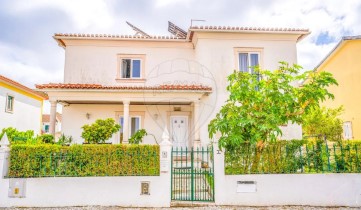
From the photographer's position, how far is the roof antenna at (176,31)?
55.6 feet

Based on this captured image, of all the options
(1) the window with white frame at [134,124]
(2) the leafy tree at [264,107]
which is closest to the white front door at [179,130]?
(1) the window with white frame at [134,124]

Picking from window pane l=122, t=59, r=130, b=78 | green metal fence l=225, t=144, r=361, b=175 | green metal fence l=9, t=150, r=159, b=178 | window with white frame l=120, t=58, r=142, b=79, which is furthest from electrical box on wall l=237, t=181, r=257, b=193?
window pane l=122, t=59, r=130, b=78

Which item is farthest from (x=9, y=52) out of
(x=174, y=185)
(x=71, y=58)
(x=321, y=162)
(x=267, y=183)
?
(x=321, y=162)

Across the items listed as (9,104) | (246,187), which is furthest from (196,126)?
(9,104)

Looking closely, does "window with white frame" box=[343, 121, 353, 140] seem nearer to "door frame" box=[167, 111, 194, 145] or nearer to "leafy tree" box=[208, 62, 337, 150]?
"door frame" box=[167, 111, 194, 145]

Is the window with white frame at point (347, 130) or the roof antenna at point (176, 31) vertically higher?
the roof antenna at point (176, 31)

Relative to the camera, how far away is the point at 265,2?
12.7 meters

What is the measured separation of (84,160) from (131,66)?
8.85 m

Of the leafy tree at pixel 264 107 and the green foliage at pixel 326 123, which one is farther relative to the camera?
the green foliage at pixel 326 123

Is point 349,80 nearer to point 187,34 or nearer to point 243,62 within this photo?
point 243,62

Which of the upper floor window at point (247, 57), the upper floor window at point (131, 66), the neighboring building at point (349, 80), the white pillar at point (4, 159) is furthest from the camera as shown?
the neighboring building at point (349, 80)

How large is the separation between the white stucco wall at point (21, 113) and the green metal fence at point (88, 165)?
1394 cm

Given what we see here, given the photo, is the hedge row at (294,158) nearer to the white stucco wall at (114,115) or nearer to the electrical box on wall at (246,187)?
the electrical box on wall at (246,187)

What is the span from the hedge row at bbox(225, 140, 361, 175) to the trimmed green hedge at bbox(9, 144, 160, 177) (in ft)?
9.00
